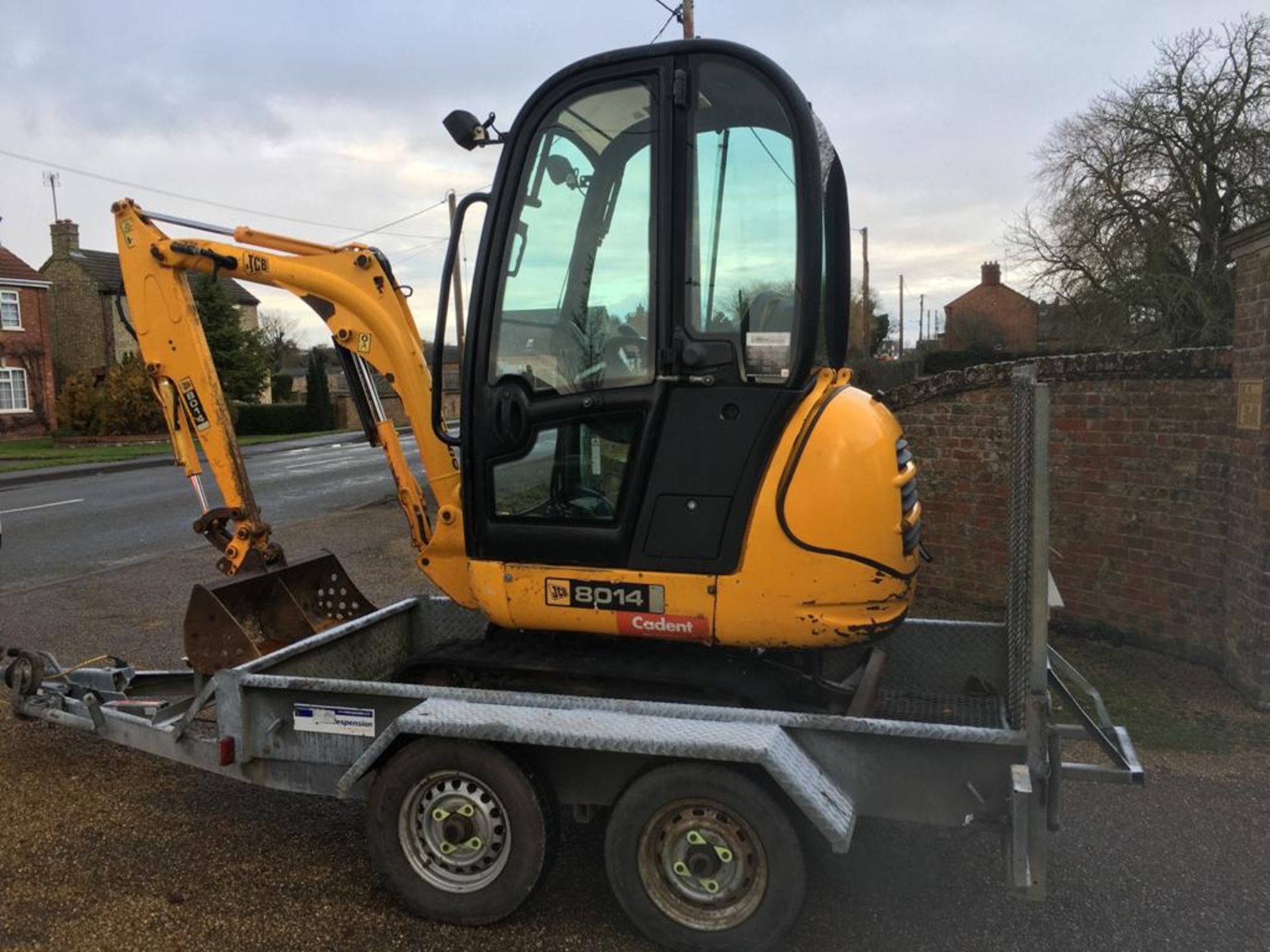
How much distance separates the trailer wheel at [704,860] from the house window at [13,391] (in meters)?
38.8

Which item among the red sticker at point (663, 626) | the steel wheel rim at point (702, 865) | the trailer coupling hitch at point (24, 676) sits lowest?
the steel wheel rim at point (702, 865)

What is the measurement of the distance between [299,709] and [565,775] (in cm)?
103

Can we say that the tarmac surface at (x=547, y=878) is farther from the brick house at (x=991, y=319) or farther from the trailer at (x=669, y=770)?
the brick house at (x=991, y=319)

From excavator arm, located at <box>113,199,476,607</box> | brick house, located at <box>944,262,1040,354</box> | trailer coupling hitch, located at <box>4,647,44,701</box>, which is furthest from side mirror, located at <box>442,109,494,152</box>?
brick house, located at <box>944,262,1040,354</box>

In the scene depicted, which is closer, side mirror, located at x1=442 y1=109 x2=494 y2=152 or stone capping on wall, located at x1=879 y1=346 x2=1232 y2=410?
side mirror, located at x1=442 y1=109 x2=494 y2=152

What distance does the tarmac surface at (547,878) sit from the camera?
3.17 m

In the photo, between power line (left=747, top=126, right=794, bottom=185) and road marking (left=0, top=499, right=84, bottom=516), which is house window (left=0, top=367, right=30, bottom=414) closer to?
road marking (left=0, top=499, right=84, bottom=516)

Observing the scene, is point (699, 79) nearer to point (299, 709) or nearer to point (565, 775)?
point (565, 775)

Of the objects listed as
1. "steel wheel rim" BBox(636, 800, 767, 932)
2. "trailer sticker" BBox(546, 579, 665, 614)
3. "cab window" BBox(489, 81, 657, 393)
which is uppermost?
"cab window" BBox(489, 81, 657, 393)

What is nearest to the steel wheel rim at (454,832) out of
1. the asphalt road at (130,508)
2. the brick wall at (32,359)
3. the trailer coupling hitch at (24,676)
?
the trailer coupling hitch at (24,676)

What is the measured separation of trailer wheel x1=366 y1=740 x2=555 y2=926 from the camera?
3.19 meters

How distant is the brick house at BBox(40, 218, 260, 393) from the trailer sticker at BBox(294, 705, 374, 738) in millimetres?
41880

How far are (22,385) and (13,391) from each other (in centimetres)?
39

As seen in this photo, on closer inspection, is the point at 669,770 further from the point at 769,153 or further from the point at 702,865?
the point at 769,153
